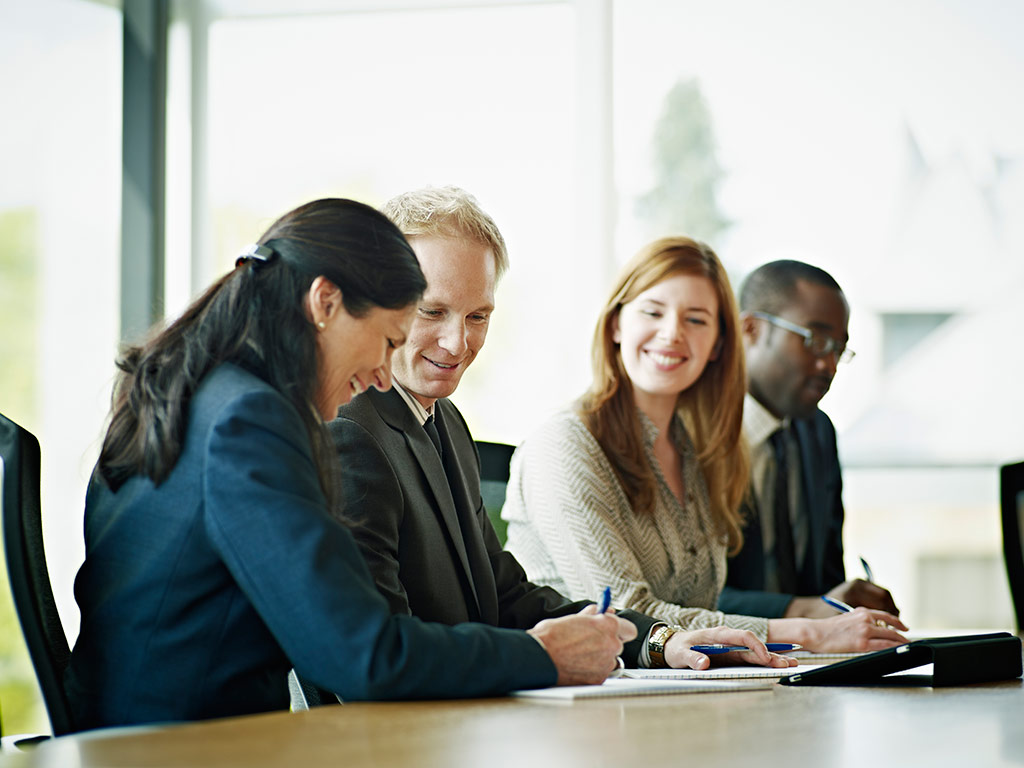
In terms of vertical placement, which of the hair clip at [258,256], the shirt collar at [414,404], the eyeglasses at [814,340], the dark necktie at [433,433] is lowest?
the dark necktie at [433,433]

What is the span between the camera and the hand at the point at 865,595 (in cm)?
245

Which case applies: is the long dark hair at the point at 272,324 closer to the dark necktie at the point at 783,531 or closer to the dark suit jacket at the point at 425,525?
the dark suit jacket at the point at 425,525

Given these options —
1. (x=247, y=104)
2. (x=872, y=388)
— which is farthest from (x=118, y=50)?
(x=872, y=388)

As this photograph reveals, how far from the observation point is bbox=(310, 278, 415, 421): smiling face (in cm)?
127

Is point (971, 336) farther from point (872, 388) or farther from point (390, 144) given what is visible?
point (390, 144)

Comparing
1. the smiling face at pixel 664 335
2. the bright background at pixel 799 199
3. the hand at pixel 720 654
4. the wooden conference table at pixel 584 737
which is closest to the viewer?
the wooden conference table at pixel 584 737

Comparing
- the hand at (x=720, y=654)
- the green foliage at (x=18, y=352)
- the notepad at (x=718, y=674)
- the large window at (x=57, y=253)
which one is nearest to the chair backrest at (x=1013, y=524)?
the hand at (x=720, y=654)

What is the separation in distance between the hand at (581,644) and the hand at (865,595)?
1.35m

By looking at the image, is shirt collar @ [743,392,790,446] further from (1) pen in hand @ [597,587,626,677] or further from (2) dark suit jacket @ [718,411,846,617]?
(1) pen in hand @ [597,587,626,677]

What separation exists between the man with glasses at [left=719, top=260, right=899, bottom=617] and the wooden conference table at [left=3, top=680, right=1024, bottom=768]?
1483 mm

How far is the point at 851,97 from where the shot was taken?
372cm

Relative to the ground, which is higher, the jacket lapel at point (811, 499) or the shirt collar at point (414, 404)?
the shirt collar at point (414, 404)

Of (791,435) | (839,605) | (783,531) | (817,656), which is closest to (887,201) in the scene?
(791,435)

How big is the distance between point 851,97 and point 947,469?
129cm
